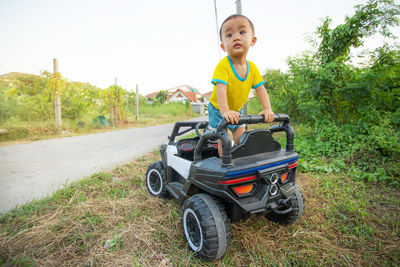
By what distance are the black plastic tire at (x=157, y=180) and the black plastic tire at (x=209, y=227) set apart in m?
0.87

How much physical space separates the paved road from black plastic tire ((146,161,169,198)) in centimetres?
122

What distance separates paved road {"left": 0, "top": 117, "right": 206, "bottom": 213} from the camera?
260cm

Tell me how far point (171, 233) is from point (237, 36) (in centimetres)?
169

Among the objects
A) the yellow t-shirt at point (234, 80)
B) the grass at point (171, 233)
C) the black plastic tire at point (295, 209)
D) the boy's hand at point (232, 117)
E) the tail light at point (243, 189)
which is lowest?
the grass at point (171, 233)

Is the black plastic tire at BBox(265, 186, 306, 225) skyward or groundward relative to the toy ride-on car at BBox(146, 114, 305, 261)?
groundward

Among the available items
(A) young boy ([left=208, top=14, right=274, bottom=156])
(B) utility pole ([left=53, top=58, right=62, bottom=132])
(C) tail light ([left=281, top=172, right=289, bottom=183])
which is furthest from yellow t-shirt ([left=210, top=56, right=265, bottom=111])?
(B) utility pole ([left=53, top=58, right=62, bottom=132])

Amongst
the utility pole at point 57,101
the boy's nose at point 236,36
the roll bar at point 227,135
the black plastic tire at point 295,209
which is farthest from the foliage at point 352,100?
the utility pole at point 57,101

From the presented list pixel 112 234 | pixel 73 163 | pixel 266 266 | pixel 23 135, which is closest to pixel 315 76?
pixel 266 266

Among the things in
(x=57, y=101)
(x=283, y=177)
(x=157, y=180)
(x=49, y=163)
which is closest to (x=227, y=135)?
(x=283, y=177)

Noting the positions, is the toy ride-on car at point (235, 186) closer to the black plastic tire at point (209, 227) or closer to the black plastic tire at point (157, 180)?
the black plastic tire at point (209, 227)

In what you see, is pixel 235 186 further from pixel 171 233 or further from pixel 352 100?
pixel 352 100

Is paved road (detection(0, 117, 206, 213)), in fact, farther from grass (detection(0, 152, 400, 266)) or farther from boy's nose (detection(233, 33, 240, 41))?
boy's nose (detection(233, 33, 240, 41))

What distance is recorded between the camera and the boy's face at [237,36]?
5.07 feet

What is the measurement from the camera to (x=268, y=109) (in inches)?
66.4
